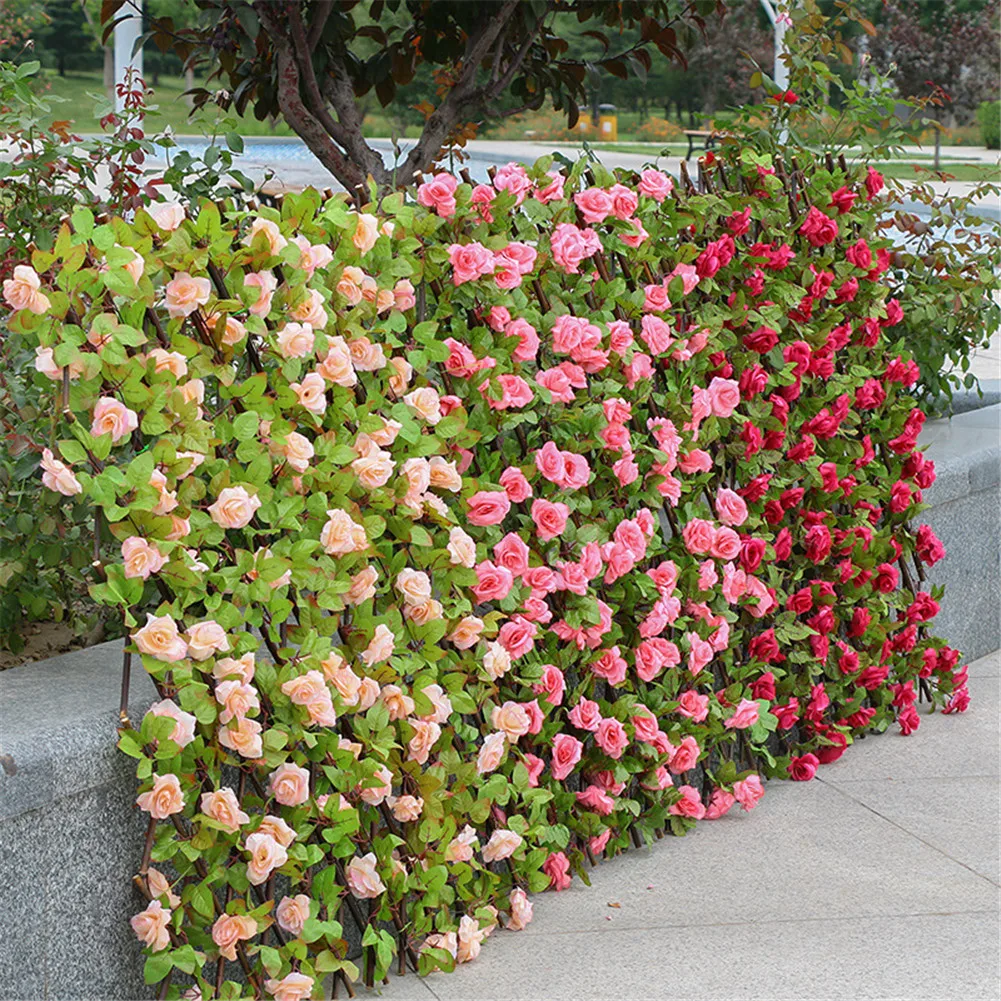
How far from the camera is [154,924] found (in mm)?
2557

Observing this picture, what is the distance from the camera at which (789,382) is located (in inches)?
153

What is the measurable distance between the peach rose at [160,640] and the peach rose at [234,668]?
9cm

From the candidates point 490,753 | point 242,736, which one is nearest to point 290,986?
point 242,736

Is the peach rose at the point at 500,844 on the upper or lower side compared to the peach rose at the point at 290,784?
lower

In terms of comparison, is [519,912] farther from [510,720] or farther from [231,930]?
[231,930]

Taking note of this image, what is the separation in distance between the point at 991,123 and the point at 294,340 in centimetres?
3324

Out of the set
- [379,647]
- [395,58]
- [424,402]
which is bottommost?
[379,647]

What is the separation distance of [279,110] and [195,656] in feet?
8.10

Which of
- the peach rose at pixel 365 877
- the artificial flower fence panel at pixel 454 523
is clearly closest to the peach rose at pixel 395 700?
the artificial flower fence panel at pixel 454 523

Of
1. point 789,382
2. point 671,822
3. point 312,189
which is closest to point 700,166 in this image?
point 789,382

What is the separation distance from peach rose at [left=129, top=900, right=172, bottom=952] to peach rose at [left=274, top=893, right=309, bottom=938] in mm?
243

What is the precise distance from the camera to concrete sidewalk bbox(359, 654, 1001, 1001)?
295 cm

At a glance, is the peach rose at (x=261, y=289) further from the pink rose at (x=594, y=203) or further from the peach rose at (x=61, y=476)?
the pink rose at (x=594, y=203)

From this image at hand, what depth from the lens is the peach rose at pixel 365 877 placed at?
112 inches
